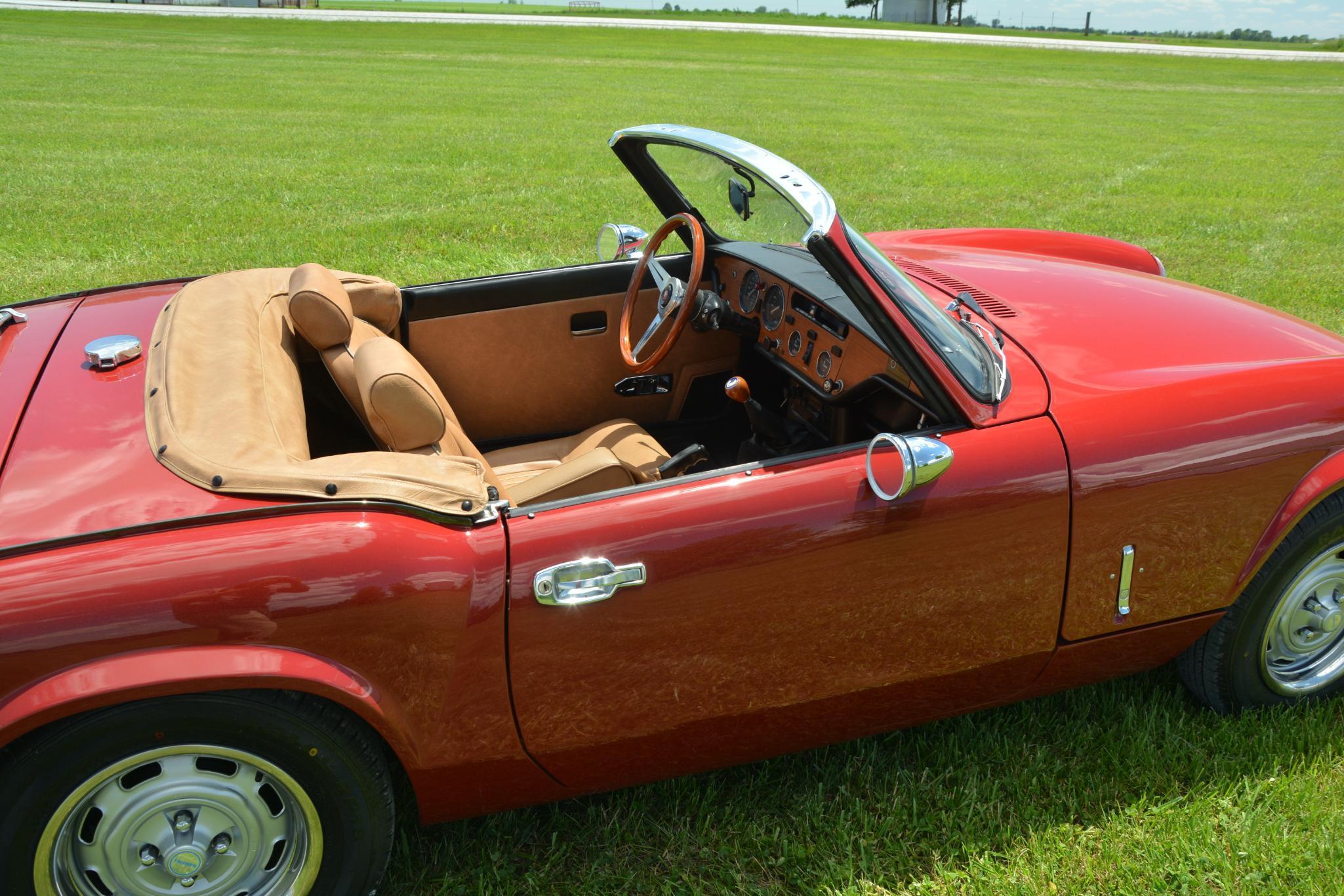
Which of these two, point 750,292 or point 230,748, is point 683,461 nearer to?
point 750,292

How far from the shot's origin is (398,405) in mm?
2309

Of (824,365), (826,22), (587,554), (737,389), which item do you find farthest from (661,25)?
(587,554)

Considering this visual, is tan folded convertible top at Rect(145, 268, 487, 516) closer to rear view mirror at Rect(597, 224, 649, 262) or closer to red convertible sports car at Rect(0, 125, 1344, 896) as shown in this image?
red convertible sports car at Rect(0, 125, 1344, 896)

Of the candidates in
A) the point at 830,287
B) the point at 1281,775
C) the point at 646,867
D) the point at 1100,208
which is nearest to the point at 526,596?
the point at 646,867

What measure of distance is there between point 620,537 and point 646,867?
90 cm

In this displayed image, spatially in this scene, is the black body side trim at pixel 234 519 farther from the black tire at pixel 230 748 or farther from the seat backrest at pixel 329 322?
the seat backrest at pixel 329 322

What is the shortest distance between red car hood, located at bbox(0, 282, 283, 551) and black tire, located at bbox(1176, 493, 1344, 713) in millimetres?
2383

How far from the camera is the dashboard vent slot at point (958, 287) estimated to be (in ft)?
9.52

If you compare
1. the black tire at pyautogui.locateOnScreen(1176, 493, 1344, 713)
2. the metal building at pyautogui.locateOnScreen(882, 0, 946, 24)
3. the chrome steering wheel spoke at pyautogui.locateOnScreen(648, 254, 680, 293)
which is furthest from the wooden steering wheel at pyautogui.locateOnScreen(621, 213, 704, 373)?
the metal building at pyautogui.locateOnScreen(882, 0, 946, 24)

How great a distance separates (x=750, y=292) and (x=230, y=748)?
81.3 inches

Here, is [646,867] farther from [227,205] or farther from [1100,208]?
[1100,208]

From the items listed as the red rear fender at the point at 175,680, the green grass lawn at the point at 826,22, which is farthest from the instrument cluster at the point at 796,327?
the green grass lawn at the point at 826,22

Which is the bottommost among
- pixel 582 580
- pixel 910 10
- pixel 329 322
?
pixel 582 580

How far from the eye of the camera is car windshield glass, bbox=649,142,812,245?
2.54 metres
